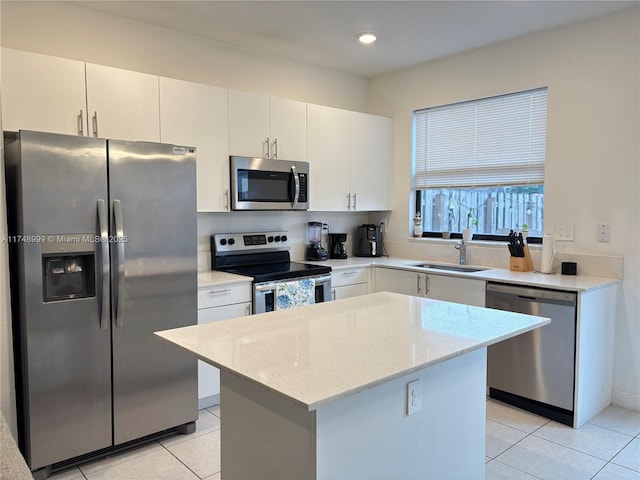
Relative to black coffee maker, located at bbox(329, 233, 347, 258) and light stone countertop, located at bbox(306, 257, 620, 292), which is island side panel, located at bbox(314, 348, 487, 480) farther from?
black coffee maker, located at bbox(329, 233, 347, 258)

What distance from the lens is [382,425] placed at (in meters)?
1.55

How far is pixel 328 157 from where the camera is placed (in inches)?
163

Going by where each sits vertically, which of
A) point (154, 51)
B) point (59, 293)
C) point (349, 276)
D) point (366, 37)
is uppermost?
point (366, 37)

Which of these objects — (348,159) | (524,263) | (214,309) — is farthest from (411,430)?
(348,159)

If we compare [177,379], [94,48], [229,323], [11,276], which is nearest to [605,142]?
[229,323]

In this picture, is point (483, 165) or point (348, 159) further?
point (348, 159)

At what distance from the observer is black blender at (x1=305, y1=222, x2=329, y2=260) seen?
4312 mm

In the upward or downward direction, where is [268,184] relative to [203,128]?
downward

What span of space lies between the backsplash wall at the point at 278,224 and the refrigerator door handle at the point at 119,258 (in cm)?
114

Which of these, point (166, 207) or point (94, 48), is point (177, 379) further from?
point (94, 48)

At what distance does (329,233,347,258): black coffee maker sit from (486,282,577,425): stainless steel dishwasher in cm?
153

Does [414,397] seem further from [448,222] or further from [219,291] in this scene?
[448,222]

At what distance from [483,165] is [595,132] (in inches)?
36.1

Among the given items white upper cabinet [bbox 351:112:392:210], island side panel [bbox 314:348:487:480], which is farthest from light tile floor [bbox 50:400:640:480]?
white upper cabinet [bbox 351:112:392:210]
